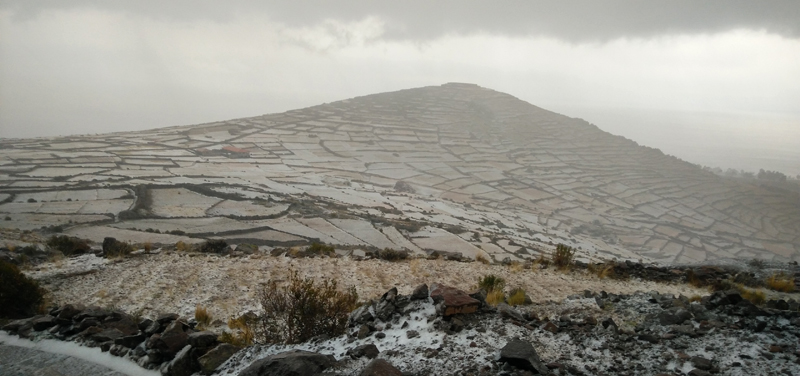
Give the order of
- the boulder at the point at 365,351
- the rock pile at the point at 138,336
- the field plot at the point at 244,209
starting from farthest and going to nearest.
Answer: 1. the field plot at the point at 244,209
2. the rock pile at the point at 138,336
3. the boulder at the point at 365,351

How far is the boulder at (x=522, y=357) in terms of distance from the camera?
10.5 ft

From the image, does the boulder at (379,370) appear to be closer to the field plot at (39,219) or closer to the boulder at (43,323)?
the boulder at (43,323)

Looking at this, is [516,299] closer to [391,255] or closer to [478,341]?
[478,341]

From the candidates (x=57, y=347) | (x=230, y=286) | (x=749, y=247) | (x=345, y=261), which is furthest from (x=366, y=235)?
(x=749, y=247)

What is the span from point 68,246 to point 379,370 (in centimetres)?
802

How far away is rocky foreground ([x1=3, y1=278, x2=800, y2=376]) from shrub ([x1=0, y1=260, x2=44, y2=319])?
0.66m

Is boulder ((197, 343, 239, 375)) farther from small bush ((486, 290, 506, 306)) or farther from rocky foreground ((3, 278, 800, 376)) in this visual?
small bush ((486, 290, 506, 306))

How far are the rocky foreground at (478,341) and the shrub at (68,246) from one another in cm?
380

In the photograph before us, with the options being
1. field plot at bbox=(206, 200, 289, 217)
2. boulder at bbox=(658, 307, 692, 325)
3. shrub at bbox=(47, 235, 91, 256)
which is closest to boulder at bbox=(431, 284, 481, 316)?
boulder at bbox=(658, 307, 692, 325)

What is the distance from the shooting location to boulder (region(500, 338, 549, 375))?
319 centimetres

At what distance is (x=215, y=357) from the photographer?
3.84 metres

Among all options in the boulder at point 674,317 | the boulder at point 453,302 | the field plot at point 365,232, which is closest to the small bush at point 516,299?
the boulder at point 453,302

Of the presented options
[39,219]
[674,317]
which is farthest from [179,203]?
[674,317]

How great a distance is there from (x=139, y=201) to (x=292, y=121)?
19792mm
